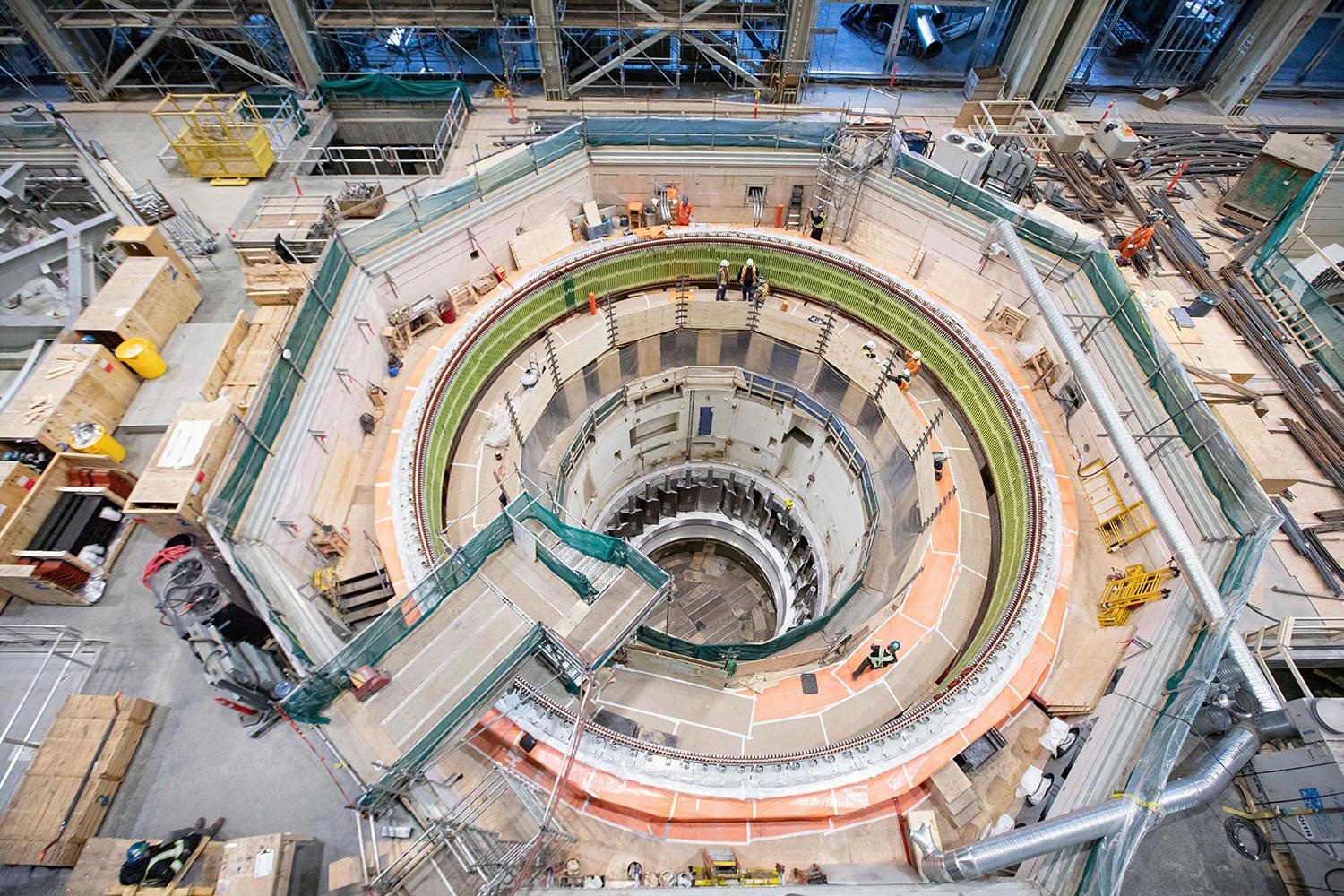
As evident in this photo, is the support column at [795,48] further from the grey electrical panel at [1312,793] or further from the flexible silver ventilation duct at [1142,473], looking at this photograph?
the grey electrical panel at [1312,793]

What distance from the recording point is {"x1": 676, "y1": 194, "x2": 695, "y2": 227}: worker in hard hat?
24.9m

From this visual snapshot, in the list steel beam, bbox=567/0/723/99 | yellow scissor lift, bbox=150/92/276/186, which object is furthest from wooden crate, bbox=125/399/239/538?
steel beam, bbox=567/0/723/99

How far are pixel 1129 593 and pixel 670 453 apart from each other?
792 inches

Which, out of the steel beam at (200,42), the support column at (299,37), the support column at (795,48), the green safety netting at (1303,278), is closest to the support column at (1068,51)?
the green safety netting at (1303,278)

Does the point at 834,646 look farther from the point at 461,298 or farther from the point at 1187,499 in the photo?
the point at 461,298

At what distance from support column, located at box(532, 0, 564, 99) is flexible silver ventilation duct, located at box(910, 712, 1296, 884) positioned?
1215 inches

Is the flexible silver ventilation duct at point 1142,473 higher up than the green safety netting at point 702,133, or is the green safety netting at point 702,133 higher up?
the green safety netting at point 702,133

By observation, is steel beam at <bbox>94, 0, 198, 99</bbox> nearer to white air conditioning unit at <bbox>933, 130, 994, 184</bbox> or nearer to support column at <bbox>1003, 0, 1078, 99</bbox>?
white air conditioning unit at <bbox>933, 130, 994, 184</bbox>

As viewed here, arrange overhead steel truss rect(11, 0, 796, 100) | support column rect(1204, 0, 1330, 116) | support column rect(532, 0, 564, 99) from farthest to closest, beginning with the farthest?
support column rect(1204, 0, 1330, 116), overhead steel truss rect(11, 0, 796, 100), support column rect(532, 0, 564, 99)

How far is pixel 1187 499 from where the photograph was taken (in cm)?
1492

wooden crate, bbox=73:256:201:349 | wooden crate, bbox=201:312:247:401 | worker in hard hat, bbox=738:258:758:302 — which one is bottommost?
wooden crate, bbox=201:312:247:401

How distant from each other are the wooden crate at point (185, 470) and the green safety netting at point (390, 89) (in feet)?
64.4

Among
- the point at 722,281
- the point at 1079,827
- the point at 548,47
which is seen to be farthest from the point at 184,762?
the point at 548,47

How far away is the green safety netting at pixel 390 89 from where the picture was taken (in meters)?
26.6
